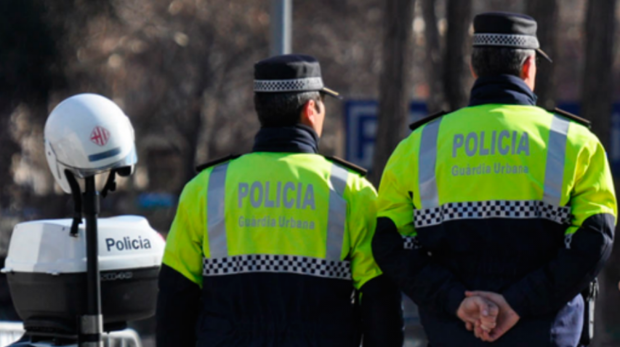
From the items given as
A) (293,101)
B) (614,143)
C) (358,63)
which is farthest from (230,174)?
(358,63)

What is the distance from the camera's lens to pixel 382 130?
47.4ft

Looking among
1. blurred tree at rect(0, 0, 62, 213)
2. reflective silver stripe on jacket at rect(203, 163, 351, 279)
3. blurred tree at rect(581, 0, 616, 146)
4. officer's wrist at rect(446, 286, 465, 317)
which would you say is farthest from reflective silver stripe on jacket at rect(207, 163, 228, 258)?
blurred tree at rect(0, 0, 62, 213)

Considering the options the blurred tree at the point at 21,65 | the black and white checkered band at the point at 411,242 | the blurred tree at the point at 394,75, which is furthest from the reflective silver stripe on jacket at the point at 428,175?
the blurred tree at the point at 21,65

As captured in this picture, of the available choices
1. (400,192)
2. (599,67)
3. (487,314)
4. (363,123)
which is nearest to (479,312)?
(487,314)

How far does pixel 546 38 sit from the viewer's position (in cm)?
1263

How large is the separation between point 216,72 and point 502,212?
25.4 metres

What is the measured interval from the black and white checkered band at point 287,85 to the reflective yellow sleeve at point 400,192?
14.6 inches

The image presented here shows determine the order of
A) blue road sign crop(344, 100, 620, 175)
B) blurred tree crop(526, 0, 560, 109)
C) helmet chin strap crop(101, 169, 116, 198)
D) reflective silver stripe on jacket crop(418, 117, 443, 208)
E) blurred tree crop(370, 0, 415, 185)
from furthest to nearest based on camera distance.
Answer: blurred tree crop(370, 0, 415, 185) → blue road sign crop(344, 100, 620, 175) → blurred tree crop(526, 0, 560, 109) → helmet chin strap crop(101, 169, 116, 198) → reflective silver stripe on jacket crop(418, 117, 443, 208)

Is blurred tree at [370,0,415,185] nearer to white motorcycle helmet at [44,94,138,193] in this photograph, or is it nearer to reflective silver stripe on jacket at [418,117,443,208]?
white motorcycle helmet at [44,94,138,193]

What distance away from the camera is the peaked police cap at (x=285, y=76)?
377 cm

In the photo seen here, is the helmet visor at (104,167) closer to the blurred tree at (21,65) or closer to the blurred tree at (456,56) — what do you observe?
the blurred tree at (456,56)

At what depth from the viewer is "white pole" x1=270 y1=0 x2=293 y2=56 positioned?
775 cm

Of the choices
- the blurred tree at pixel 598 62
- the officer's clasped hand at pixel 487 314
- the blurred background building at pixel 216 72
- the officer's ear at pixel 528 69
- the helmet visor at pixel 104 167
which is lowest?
the blurred background building at pixel 216 72

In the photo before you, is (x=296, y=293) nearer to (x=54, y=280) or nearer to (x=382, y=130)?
(x=54, y=280)
